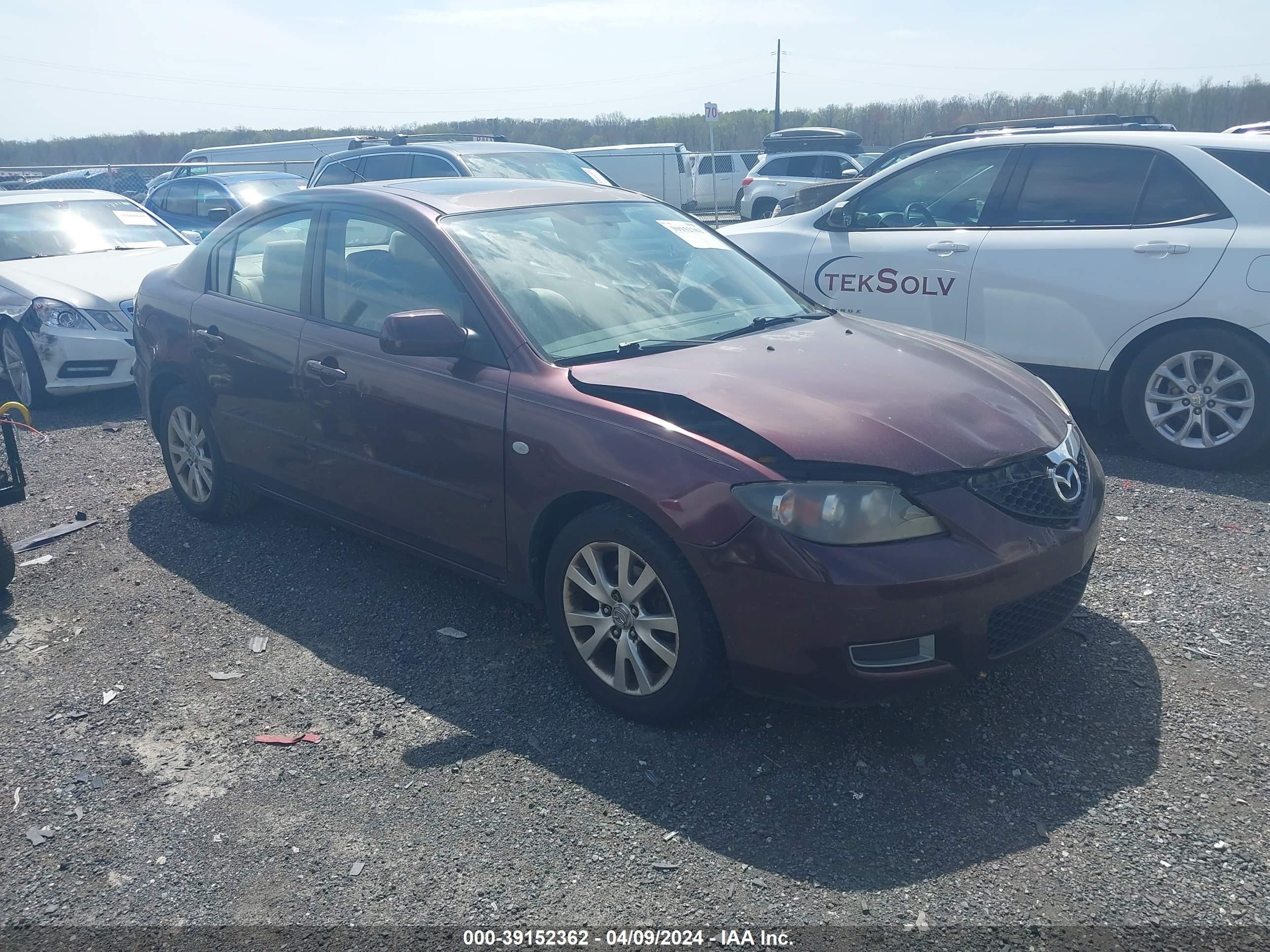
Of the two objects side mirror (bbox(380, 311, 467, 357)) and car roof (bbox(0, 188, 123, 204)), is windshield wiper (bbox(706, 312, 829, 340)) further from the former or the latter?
car roof (bbox(0, 188, 123, 204))

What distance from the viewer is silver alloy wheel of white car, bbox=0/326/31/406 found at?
27.1 feet

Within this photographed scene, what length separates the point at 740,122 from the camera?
5488 centimetres

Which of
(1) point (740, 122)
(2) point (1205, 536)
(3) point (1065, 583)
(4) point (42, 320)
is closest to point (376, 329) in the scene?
(3) point (1065, 583)

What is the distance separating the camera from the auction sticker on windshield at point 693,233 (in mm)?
4871

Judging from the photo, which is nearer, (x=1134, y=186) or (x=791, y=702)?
(x=791, y=702)

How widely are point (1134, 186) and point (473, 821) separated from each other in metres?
5.40

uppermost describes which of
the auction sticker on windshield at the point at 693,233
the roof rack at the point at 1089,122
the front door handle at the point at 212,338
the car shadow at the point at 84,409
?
the roof rack at the point at 1089,122

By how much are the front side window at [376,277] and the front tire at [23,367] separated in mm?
4792

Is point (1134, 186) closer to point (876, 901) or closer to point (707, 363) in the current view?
point (707, 363)

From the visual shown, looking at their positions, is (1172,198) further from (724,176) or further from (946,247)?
(724,176)

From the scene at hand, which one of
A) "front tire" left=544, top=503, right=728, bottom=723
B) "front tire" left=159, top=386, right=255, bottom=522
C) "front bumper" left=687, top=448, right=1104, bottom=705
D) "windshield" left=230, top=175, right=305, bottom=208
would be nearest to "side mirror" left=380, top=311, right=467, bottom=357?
"front tire" left=544, top=503, right=728, bottom=723

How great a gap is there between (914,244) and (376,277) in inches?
153

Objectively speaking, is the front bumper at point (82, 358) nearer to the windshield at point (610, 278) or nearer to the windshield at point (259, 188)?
the windshield at point (610, 278)

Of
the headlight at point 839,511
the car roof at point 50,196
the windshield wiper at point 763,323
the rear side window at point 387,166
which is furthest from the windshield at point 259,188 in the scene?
the headlight at point 839,511
